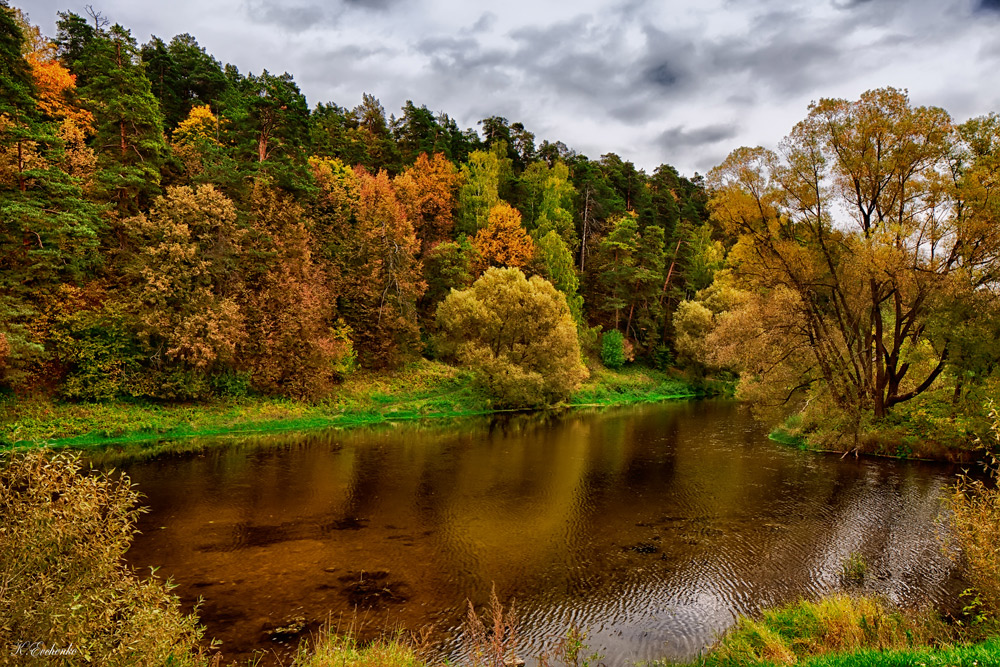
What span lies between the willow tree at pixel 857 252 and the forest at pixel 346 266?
0.09 metres

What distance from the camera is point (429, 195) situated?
45.5 meters

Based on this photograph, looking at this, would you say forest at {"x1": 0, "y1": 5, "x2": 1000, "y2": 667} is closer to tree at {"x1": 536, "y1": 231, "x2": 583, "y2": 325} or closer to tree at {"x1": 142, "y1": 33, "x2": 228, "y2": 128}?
tree at {"x1": 142, "y1": 33, "x2": 228, "y2": 128}

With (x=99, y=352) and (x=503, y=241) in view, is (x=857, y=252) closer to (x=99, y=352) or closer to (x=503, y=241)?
(x=503, y=241)

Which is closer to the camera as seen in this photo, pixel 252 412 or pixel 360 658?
pixel 360 658

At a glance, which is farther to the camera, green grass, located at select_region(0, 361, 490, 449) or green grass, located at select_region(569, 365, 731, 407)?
green grass, located at select_region(569, 365, 731, 407)

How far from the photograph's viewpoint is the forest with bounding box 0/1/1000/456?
66.3 ft

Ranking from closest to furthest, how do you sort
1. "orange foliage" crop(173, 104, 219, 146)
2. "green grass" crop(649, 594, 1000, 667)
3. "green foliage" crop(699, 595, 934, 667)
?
1. "green grass" crop(649, 594, 1000, 667)
2. "green foliage" crop(699, 595, 934, 667)
3. "orange foliage" crop(173, 104, 219, 146)

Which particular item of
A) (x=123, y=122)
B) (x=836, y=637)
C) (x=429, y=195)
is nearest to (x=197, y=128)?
(x=123, y=122)

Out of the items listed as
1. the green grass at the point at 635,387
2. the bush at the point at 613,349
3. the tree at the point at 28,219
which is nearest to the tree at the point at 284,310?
the tree at the point at 28,219

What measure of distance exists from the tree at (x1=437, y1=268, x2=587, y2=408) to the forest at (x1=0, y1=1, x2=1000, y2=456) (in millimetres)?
165

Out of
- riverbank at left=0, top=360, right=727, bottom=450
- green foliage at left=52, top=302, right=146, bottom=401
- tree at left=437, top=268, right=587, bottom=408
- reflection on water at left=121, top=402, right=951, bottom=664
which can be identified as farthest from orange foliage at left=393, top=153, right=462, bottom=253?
reflection on water at left=121, top=402, right=951, bottom=664

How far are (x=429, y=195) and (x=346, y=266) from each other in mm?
12393

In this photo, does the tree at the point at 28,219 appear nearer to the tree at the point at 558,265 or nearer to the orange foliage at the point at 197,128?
the orange foliage at the point at 197,128

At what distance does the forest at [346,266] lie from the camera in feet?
66.3
